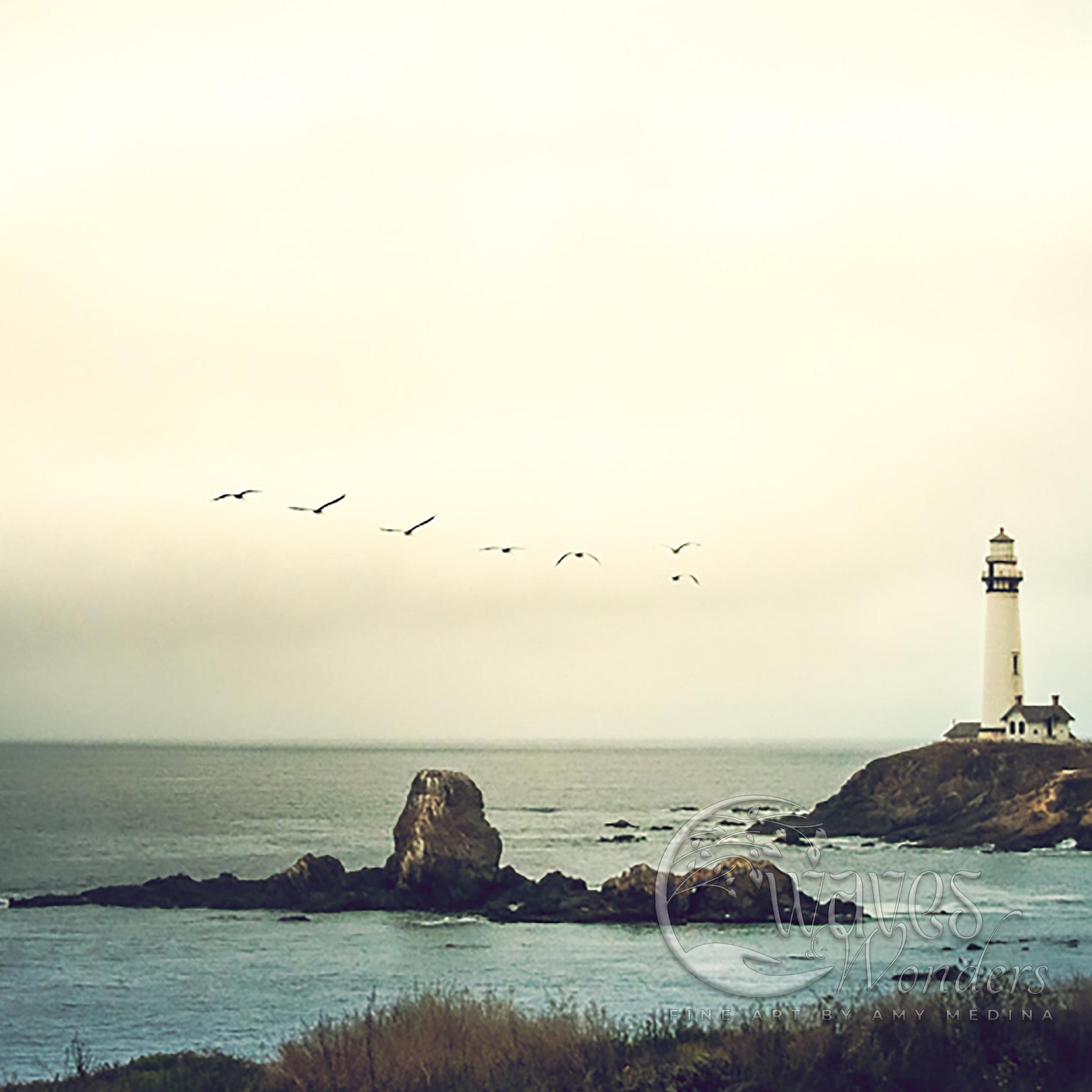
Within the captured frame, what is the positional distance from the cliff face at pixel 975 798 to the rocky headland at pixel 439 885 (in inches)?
838

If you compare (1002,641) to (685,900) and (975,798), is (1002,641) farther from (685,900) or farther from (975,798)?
(685,900)

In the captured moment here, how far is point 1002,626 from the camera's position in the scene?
6931 centimetres

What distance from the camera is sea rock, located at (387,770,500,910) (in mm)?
44812

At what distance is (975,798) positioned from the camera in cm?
6384

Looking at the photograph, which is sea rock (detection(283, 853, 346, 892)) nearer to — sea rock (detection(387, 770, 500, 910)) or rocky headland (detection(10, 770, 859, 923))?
rocky headland (detection(10, 770, 859, 923))

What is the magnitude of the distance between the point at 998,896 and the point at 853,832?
21460 mm

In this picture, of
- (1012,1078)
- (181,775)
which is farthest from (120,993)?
(181,775)

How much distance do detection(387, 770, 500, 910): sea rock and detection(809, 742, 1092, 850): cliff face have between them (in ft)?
82.0

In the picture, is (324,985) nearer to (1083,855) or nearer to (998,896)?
(998,896)

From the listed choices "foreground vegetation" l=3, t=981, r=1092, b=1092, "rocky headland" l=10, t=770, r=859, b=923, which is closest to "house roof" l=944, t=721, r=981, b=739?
"rocky headland" l=10, t=770, r=859, b=923

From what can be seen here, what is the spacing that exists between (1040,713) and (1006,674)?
8.73 feet

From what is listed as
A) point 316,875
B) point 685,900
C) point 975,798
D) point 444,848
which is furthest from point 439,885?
point 975,798

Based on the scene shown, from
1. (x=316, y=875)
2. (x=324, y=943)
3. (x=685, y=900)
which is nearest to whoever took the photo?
(x=324, y=943)

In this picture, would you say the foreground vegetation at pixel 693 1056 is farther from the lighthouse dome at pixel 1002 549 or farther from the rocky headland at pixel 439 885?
the lighthouse dome at pixel 1002 549
